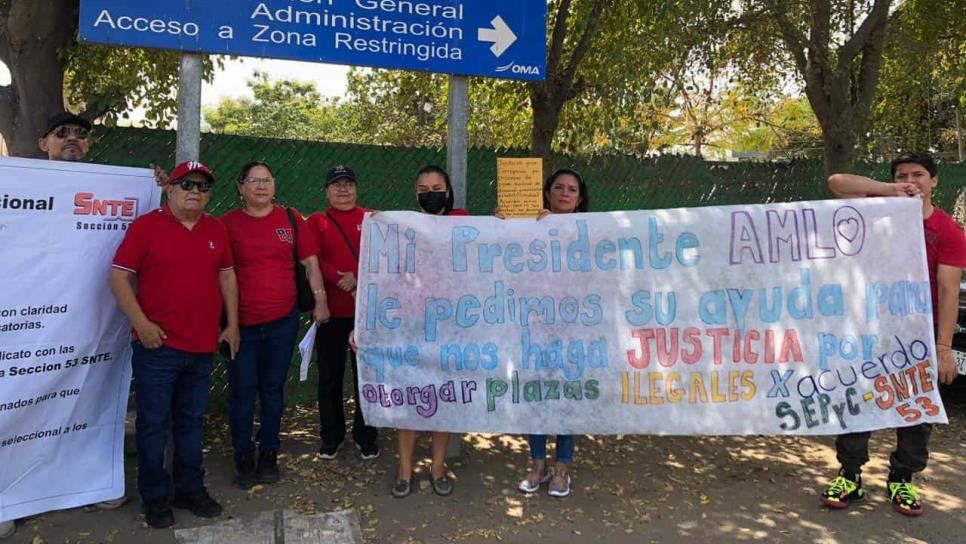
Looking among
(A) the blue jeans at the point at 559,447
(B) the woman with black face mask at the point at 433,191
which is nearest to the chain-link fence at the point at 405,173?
(B) the woman with black face mask at the point at 433,191

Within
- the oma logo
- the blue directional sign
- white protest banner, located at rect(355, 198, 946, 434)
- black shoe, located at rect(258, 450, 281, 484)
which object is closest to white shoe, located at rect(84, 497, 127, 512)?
black shoe, located at rect(258, 450, 281, 484)

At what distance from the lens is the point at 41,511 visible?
3.47 m

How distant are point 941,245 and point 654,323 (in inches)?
63.8

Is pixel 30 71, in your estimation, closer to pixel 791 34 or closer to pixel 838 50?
pixel 791 34

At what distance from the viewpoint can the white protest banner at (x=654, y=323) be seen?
12.5 feet

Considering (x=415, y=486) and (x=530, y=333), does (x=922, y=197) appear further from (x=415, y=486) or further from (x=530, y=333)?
(x=415, y=486)

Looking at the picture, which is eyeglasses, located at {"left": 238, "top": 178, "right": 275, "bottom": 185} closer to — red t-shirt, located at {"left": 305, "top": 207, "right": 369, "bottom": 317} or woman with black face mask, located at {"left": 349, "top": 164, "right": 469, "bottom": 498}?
red t-shirt, located at {"left": 305, "top": 207, "right": 369, "bottom": 317}

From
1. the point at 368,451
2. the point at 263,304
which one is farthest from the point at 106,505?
the point at 368,451

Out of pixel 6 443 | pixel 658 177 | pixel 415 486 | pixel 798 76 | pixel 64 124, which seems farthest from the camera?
pixel 798 76

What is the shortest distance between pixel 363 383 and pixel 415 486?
78cm

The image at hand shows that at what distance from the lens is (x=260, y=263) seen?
3814 millimetres

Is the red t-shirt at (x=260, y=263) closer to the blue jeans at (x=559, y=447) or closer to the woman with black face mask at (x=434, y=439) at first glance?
the woman with black face mask at (x=434, y=439)

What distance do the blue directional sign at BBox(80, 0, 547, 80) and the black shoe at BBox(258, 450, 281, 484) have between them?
7.80 feet

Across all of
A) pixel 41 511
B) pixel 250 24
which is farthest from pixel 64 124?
pixel 41 511
